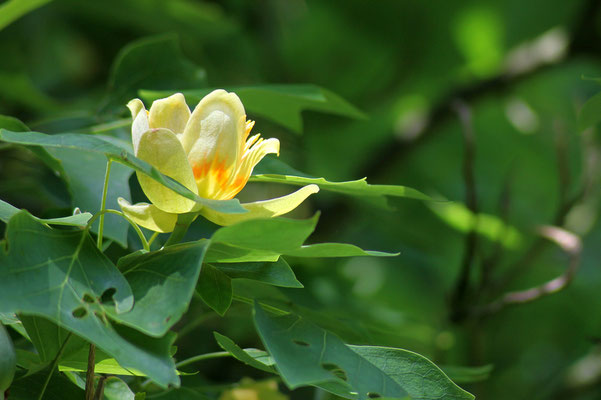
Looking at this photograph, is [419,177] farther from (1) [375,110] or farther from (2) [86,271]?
(2) [86,271]

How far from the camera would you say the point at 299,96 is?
61 cm

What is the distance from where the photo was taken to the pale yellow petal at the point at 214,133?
0.41 metres

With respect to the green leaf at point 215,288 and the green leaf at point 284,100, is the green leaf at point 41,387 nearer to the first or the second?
the green leaf at point 215,288

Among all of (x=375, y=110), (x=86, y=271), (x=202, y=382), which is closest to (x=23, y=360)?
(x=86, y=271)

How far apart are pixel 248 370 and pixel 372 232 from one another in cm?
55

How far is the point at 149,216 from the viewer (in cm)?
42

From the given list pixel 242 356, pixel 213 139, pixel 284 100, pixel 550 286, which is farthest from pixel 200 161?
pixel 550 286

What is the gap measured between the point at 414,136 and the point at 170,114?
37.9 inches

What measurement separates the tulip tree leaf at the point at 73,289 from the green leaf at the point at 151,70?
0.35m

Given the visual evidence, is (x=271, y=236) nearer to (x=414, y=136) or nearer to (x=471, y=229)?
(x=471, y=229)

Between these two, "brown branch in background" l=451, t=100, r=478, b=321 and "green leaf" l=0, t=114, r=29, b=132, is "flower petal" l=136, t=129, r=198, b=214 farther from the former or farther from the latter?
"brown branch in background" l=451, t=100, r=478, b=321

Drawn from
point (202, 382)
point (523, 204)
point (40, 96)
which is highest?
point (40, 96)

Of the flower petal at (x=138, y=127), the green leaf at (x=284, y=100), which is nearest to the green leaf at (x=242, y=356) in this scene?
the flower petal at (x=138, y=127)

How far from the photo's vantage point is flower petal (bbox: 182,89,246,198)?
408 millimetres
